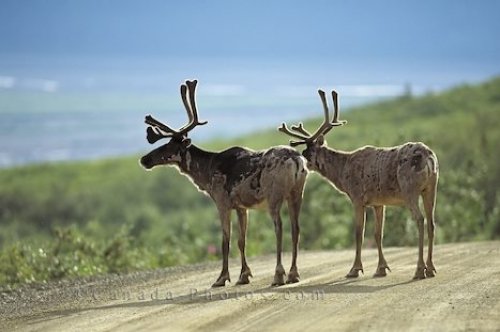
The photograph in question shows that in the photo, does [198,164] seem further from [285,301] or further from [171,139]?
[285,301]

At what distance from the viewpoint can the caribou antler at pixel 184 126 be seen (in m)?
19.5

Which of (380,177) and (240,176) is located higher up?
(240,176)

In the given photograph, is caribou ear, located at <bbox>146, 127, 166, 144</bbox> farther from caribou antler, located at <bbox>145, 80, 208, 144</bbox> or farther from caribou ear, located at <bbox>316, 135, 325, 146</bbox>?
caribou ear, located at <bbox>316, 135, 325, 146</bbox>

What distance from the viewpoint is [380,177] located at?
18.7m

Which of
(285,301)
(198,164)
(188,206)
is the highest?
(198,164)

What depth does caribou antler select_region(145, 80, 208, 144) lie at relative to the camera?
19.5m

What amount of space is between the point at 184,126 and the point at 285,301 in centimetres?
402

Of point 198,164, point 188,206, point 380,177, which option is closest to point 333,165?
point 380,177

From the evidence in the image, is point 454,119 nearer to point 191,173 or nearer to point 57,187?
point 57,187

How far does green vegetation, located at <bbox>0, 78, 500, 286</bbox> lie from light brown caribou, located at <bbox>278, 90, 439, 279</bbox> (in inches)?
229

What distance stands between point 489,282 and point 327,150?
3.53 m

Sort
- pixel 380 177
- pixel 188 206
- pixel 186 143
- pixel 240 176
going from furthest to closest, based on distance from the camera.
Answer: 1. pixel 188 206
2. pixel 186 143
3. pixel 240 176
4. pixel 380 177

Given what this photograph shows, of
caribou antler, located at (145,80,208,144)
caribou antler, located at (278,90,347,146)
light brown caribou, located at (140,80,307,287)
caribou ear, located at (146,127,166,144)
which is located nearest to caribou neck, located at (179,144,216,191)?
light brown caribou, located at (140,80,307,287)

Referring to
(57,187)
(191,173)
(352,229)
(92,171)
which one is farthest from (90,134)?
(191,173)
